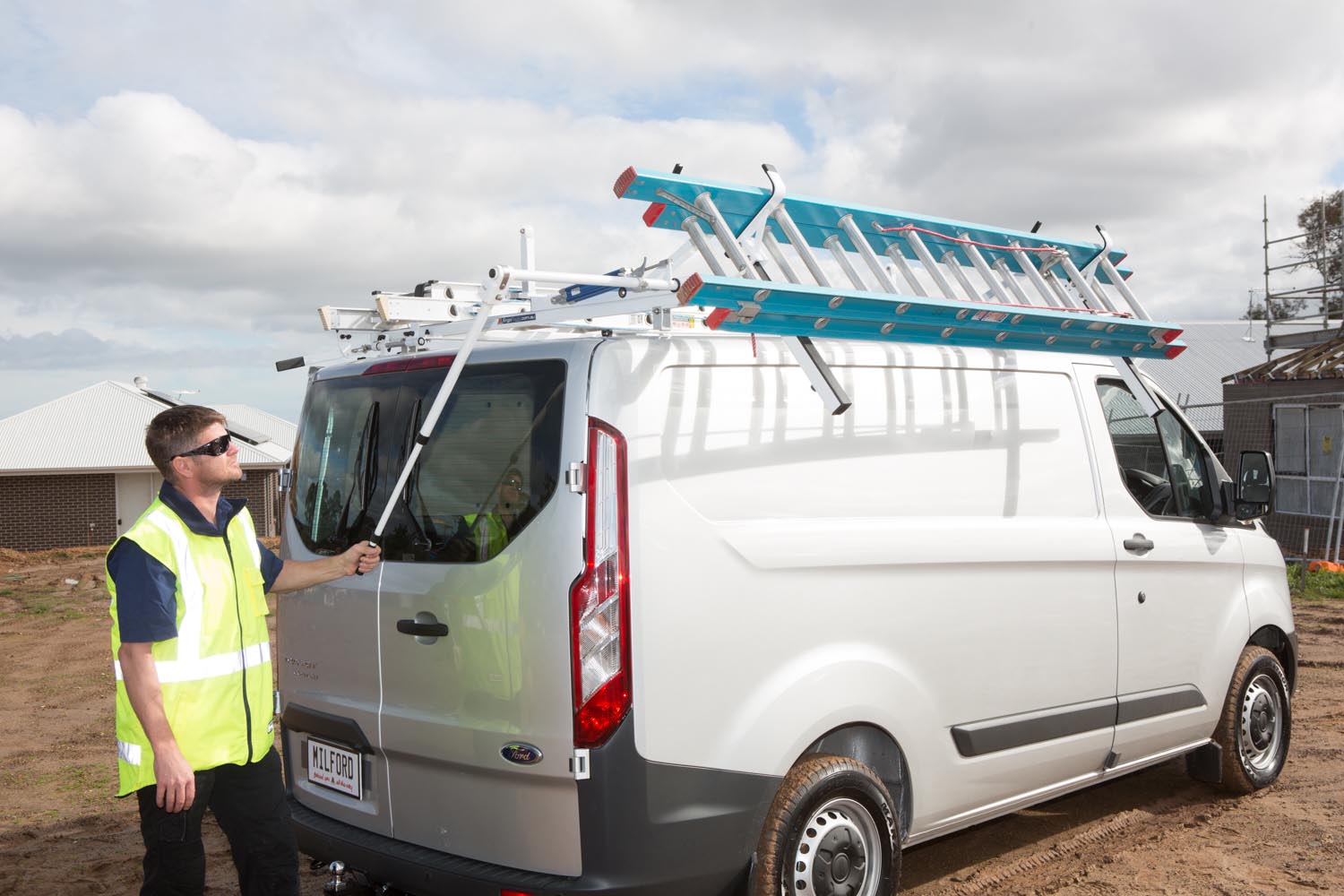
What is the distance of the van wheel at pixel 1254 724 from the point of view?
226 inches

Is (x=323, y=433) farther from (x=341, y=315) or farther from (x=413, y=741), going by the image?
(x=413, y=741)

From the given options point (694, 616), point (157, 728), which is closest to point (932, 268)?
point (694, 616)

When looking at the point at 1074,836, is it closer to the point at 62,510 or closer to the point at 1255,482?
the point at 1255,482

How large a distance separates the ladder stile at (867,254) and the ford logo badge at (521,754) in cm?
232

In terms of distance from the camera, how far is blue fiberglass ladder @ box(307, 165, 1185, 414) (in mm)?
3623

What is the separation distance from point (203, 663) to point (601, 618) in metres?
1.19

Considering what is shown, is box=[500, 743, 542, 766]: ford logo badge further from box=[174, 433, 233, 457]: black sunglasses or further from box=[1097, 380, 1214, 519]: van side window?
box=[1097, 380, 1214, 519]: van side window

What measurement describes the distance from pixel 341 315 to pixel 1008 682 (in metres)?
2.91

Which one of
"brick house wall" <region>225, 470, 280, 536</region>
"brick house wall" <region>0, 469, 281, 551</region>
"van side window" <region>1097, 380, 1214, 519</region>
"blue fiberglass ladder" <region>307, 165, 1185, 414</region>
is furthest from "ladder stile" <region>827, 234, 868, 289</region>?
"brick house wall" <region>225, 470, 280, 536</region>

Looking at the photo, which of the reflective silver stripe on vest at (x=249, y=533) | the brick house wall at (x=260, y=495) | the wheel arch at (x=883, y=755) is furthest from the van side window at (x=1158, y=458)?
the brick house wall at (x=260, y=495)

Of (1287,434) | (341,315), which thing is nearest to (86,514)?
(1287,434)

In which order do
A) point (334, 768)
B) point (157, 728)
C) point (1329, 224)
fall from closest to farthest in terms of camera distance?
point (157, 728) < point (334, 768) < point (1329, 224)

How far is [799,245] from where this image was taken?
4414 millimetres

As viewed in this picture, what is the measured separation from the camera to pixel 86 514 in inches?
1448
